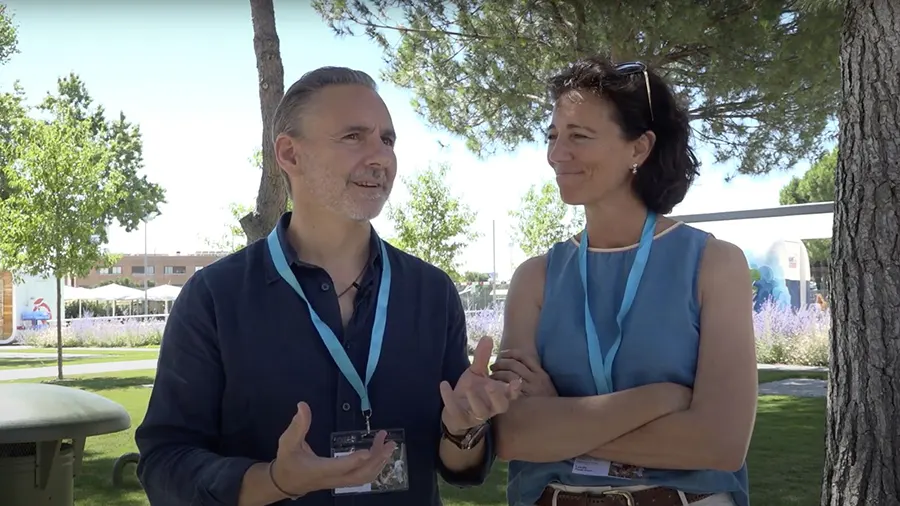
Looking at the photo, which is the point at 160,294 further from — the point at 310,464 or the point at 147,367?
the point at 310,464

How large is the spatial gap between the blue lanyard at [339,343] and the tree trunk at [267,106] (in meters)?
3.82

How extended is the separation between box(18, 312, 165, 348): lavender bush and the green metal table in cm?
2568

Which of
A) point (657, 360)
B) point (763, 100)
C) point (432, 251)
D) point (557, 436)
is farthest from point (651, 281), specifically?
point (432, 251)

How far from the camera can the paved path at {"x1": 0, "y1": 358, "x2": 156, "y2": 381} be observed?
634 inches

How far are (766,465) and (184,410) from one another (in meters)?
6.72

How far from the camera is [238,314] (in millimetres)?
1981

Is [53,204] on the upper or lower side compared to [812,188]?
lower

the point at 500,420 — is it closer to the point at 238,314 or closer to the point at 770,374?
the point at 238,314

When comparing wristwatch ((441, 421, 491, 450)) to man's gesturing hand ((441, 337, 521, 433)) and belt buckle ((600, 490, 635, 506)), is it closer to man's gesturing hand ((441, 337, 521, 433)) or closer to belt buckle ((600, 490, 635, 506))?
man's gesturing hand ((441, 337, 521, 433))

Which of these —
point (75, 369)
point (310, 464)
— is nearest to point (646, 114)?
point (310, 464)

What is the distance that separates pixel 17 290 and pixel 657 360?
122 feet

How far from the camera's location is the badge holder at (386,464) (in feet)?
6.01

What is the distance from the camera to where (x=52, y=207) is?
16.3m

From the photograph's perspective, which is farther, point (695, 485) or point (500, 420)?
point (500, 420)
